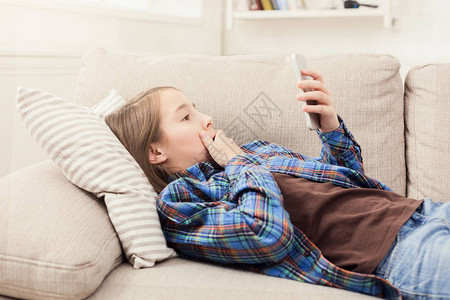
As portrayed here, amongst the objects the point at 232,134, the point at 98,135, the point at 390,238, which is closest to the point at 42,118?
the point at 98,135

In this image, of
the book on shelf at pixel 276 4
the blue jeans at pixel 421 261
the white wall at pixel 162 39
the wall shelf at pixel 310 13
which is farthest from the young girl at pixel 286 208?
the book on shelf at pixel 276 4

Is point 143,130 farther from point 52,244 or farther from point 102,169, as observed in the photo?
point 52,244

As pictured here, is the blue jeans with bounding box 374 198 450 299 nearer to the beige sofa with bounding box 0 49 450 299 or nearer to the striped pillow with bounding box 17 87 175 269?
the beige sofa with bounding box 0 49 450 299

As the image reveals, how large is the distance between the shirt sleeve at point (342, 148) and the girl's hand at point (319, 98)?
0.04 m

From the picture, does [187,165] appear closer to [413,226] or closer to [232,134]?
[232,134]

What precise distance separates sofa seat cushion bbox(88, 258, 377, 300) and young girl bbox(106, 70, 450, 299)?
1.2 inches

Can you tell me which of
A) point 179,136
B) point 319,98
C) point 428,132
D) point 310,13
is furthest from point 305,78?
point 310,13

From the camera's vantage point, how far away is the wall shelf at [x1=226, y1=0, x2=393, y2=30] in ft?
8.61

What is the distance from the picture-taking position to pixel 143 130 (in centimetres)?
127

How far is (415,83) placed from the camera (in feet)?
4.80

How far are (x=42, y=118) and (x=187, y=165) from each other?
369mm

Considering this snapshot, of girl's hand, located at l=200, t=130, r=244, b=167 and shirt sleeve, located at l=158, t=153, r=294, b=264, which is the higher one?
girl's hand, located at l=200, t=130, r=244, b=167

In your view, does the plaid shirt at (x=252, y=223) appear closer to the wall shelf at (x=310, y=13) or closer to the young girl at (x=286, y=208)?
the young girl at (x=286, y=208)

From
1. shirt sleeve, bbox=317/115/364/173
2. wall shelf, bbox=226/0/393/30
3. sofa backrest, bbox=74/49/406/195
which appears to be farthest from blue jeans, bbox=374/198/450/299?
wall shelf, bbox=226/0/393/30
